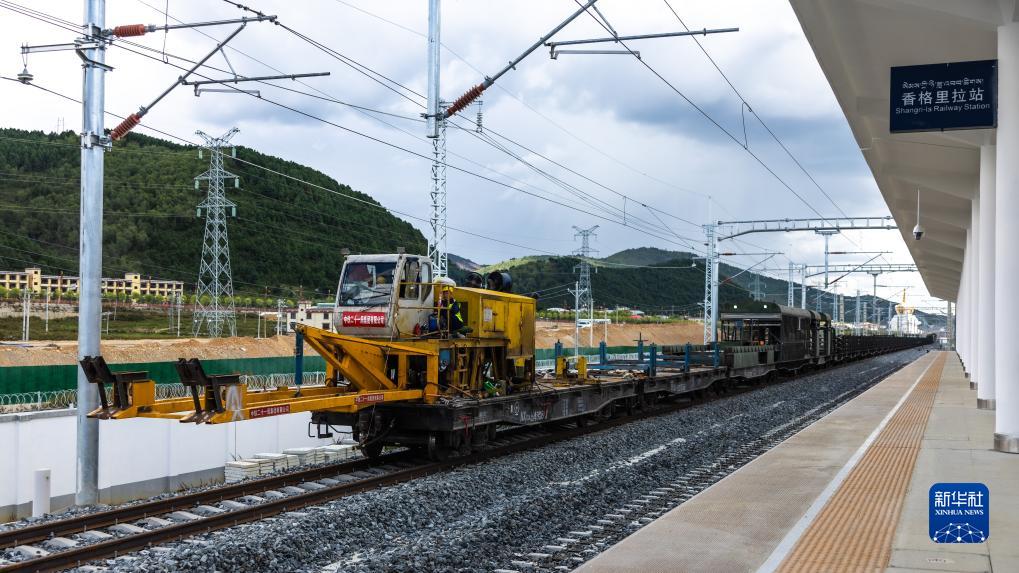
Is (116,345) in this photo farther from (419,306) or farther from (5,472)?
(419,306)

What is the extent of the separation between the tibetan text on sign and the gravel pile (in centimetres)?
254

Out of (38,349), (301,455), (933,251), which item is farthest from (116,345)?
(933,251)

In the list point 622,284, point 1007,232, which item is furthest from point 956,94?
point 622,284

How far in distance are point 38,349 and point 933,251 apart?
4200 cm

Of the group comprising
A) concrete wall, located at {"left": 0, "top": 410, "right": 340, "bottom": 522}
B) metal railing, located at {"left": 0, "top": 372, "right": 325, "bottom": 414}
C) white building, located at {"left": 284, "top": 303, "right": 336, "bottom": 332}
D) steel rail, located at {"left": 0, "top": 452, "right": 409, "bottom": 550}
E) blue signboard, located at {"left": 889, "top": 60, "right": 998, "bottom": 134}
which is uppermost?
blue signboard, located at {"left": 889, "top": 60, "right": 998, "bottom": 134}

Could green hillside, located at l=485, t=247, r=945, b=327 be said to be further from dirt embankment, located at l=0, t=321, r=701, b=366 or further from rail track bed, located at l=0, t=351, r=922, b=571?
rail track bed, located at l=0, t=351, r=922, b=571

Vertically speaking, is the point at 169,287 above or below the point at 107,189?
below

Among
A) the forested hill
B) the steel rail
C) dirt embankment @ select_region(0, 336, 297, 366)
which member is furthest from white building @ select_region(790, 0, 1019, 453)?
the forested hill

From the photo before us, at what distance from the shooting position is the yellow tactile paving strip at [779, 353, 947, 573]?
6820 mm

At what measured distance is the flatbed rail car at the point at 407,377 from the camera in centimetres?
960

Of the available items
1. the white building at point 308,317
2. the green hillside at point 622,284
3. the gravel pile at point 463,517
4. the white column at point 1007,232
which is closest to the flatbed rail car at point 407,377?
the gravel pile at point 463,517

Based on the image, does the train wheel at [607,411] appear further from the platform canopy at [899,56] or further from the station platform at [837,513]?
the platform canopy at [899,56]

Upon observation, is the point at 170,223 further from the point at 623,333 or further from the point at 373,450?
the point at 373,450

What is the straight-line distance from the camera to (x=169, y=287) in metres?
82.7
